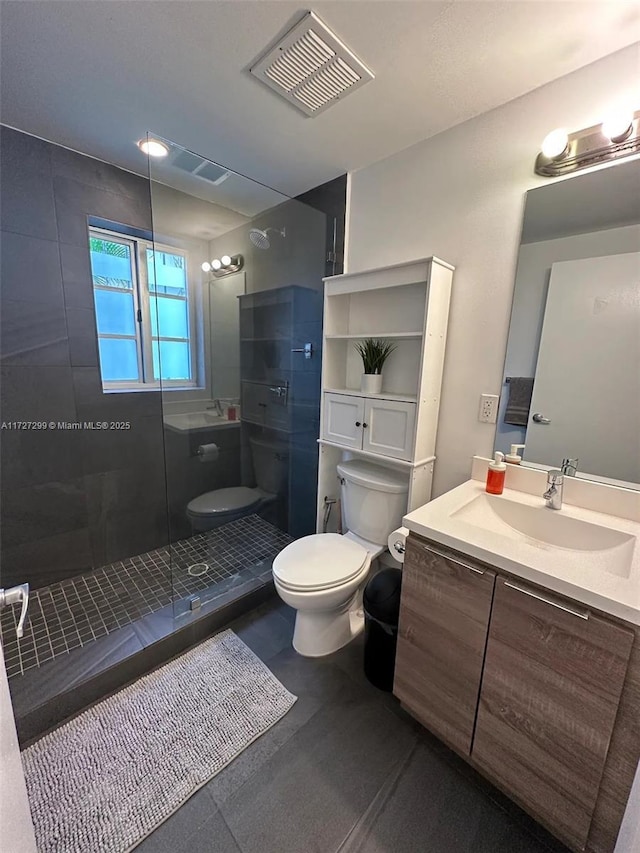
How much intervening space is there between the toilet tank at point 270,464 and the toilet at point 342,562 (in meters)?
0.69

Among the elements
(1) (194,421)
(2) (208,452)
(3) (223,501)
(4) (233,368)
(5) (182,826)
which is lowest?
(5) (182,826)

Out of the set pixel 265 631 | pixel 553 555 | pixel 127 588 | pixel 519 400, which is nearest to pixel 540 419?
pixel 519 400

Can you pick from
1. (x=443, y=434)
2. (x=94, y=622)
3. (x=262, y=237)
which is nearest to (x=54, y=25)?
(x=262, y=237)

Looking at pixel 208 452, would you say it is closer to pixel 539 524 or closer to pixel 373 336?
pixel 373 336

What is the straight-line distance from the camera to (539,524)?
126 cm

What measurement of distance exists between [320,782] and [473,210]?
2228mm

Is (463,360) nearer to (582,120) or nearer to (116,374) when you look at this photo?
(582,120)

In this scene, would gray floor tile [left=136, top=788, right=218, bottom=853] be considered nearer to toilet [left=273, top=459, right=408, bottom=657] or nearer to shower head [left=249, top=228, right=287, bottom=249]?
toilet [left=273, top=459, right=408, bottom=657]

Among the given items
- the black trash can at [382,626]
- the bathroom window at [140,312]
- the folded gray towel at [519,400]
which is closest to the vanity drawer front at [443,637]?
the black trash can at [382,626]

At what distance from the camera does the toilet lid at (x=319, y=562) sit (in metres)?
1.47

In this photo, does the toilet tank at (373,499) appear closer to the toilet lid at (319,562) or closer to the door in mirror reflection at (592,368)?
the toilet lid at (319,562)

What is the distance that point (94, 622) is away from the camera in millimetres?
1696

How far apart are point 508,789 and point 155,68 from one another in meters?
2.63

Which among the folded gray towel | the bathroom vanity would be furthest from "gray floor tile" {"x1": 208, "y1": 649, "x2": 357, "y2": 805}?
the folded gray towel
